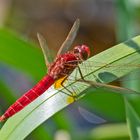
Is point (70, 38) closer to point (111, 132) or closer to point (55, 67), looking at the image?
point (55, 67)

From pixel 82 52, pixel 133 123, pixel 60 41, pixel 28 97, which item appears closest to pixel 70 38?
pixel 82 52

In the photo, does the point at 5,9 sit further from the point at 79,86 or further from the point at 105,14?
the point at 79,86

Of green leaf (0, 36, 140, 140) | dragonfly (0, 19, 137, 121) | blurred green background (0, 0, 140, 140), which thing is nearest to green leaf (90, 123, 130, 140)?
blurred green background (0, 0, 140, 140)

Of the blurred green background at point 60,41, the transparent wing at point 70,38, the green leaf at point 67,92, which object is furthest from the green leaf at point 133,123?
the transparent wing at point 70,38

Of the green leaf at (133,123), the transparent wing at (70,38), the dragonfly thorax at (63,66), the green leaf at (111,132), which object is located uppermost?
the transparent wing at (70,38)

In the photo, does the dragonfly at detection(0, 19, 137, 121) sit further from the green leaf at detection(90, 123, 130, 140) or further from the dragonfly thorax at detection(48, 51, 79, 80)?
the green leaf at detection(90, 123, 130, 140)

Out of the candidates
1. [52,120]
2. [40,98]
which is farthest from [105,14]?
[40,98]

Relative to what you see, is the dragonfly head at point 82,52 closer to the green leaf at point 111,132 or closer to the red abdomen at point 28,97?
the red abdomen at point 28,97
